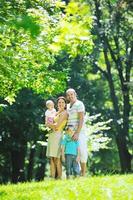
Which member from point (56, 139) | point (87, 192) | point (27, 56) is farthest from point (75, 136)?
point (87, 192)

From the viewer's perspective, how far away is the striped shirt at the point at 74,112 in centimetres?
1084

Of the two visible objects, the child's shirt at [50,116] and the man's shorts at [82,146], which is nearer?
the man's shorts at [82,146]

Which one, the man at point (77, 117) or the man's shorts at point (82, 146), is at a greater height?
the man at point (77, 117)

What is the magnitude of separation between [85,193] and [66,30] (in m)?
4.74

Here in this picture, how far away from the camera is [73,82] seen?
30.6 metres

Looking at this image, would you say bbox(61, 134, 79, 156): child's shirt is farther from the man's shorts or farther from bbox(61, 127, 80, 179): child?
the man's shorts

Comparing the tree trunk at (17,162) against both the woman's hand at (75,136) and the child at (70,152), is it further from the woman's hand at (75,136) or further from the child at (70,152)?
the woman's hand at (75,136)

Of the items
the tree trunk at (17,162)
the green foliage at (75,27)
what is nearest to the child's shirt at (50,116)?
the green foliage at (75,27)

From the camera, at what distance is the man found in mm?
10812

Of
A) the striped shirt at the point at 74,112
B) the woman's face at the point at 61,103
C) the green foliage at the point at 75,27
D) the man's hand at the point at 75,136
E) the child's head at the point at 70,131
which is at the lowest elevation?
the green foliage at the point at 75,27

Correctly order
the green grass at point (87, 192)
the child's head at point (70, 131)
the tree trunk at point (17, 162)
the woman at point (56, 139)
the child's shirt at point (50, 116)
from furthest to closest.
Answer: the tree trunk at point (17, 162), the child's shirt at point (50, 116), the woman at point (56, 139), the child's head at point (70, 131), the green grass at point (87, 192)

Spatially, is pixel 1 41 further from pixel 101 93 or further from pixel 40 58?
pixel 101 93

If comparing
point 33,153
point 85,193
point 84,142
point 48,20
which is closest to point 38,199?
point 85,193

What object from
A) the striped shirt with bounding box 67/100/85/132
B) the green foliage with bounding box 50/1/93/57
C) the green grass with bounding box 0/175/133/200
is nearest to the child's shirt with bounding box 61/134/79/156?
the striped shirt with bounding box 67/100/85/132
